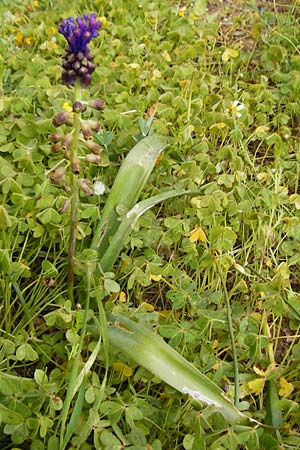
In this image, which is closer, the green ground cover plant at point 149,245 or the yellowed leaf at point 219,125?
the green ground cover plant at point 149,245

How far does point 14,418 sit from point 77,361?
0.25 m

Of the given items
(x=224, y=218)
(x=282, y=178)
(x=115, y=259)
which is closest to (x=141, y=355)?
(x=115, y=259)

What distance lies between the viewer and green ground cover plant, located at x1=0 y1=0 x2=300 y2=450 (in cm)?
202

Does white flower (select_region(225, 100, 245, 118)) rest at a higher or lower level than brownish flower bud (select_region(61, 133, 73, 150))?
lower

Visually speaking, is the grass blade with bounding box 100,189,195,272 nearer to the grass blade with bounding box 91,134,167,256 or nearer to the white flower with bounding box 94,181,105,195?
the grass blade with bounding box 91,134,167,256

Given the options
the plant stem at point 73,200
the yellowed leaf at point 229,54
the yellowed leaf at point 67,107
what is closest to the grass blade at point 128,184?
the plant stem at point 73,200

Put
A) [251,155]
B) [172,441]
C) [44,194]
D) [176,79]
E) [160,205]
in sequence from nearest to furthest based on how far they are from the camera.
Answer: [172,441], [44,194], [160,205], [251,155], [176,79]

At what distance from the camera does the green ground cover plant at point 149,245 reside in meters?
2.02

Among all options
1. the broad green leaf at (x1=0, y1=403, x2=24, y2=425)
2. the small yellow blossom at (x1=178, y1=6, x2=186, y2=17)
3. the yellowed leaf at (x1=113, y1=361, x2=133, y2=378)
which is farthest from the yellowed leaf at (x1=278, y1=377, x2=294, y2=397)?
the small yellow blossom at (x1=178, y1=6, x2=186, y2=17)

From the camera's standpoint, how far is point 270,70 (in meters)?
3.44

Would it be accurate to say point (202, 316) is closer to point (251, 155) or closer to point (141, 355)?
point (141, 355)

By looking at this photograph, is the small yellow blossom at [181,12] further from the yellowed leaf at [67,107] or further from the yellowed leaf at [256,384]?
the yellowed leaf at [256,384]

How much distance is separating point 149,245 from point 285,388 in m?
0.73

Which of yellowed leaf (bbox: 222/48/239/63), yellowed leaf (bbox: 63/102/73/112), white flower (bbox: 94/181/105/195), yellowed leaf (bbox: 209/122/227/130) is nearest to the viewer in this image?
white flower (bbox: 94/181/105/195)
